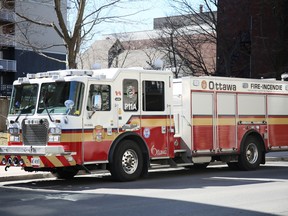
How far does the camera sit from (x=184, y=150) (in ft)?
49.5

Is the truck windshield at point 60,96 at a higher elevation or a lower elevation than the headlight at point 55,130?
higher

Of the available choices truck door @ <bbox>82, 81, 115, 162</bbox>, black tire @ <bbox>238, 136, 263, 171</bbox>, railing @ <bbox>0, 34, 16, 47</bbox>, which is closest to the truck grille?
truck door @ <bbox>82, 81, 115, 162</bbox>

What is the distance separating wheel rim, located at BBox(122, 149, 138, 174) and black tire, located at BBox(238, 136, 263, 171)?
14.2ft

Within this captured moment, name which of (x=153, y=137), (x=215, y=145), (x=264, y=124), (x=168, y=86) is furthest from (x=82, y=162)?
(x=264, y=124)

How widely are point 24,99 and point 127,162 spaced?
3134 mm

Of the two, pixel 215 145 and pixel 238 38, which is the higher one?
pixel 238 38

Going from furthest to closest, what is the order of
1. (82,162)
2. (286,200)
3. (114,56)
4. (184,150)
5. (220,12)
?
(114,56)
(220,12)
(184,150)
(82,162)
(286,200)

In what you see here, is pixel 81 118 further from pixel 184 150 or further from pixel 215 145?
pixel 215 145

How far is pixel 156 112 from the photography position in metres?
14.3

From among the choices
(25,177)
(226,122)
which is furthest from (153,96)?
(25,177)

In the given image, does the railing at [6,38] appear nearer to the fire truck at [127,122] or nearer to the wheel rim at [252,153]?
the fire truck at [127,122]

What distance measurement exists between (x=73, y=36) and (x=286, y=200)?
547 inches

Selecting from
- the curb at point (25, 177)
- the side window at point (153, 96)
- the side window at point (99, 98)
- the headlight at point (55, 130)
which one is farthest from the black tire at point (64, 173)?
the side window at point (153, 96)

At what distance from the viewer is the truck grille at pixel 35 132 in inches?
503
